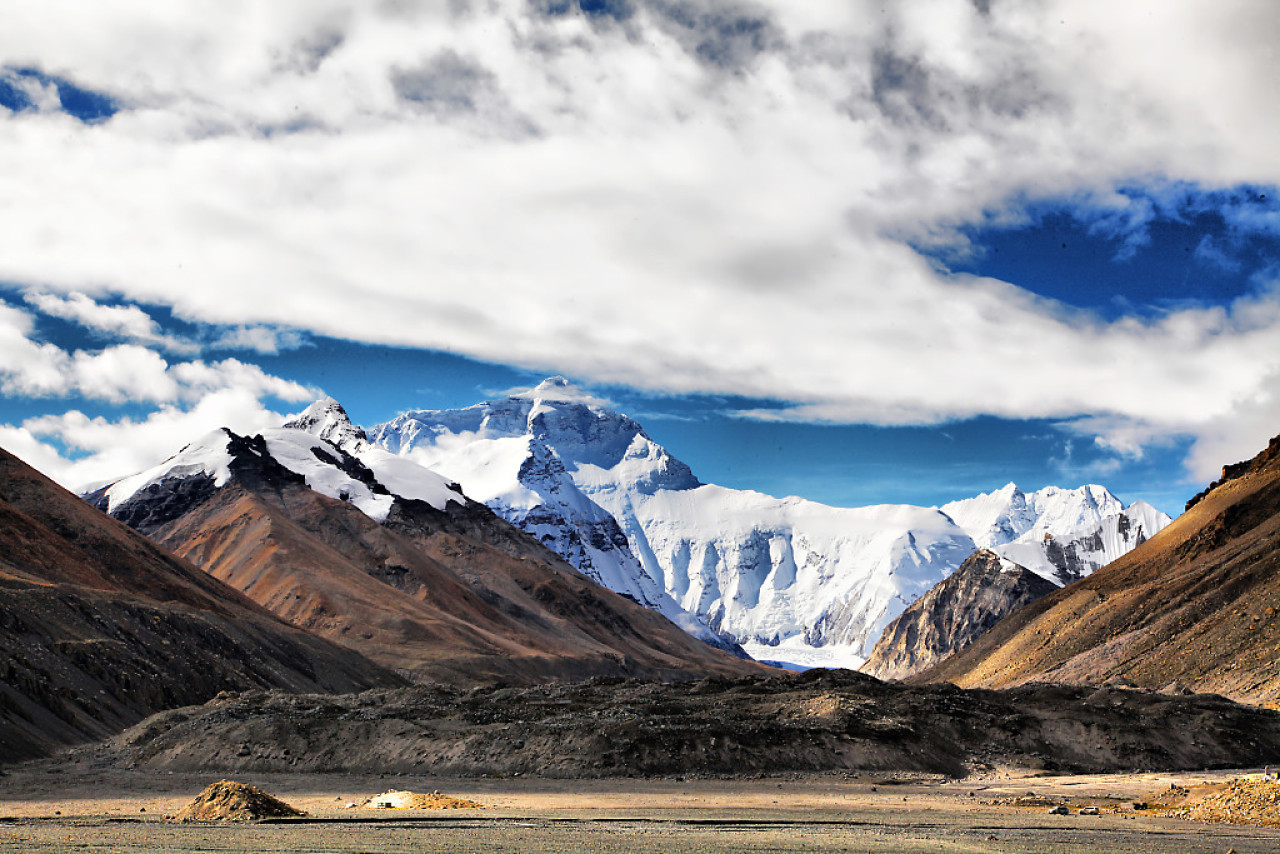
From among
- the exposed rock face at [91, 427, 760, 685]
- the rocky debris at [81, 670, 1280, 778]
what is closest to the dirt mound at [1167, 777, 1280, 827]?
the rocky debris at [81, 670, 1280, 778]

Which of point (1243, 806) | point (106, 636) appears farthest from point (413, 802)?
point (106, 636)

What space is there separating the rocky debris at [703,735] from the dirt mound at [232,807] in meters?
18.7

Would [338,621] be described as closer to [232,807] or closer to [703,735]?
[703,735]

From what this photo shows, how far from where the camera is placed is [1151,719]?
2643 inches

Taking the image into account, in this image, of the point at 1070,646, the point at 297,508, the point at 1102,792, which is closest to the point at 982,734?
the point at 1102,792

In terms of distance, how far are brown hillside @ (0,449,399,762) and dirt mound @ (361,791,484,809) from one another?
26.6 meters

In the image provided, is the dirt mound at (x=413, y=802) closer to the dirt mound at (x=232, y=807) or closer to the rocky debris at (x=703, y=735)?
the dirt mound at (x=232, y=807)

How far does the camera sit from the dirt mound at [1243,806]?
35.9m

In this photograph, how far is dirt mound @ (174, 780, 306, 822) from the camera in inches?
1367

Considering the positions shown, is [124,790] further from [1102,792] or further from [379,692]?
[1102,792]

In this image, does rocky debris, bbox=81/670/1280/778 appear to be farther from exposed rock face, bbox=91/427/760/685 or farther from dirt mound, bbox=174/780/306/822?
exposed rock face, bbox=91/427/760/685

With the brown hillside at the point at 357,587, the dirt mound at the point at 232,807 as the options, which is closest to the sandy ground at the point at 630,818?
the dirt mound at the point at 232,807

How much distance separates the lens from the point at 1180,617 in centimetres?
11556

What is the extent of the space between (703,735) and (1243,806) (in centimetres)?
2676
